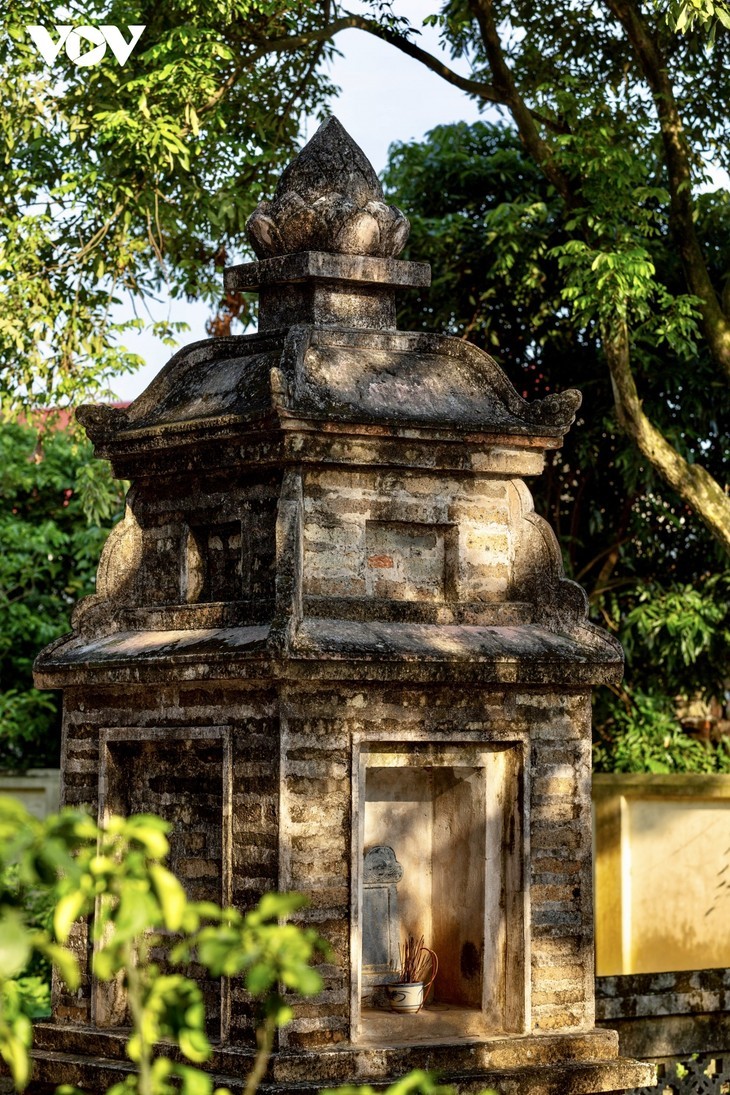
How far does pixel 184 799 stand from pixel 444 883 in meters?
1.28

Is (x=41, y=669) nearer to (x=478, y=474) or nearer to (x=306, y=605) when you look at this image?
(x=306, y=605)

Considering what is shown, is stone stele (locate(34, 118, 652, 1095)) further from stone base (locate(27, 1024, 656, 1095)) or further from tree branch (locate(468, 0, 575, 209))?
tree branch (locate(468, 0, 575, 209))

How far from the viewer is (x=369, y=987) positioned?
26.0ft

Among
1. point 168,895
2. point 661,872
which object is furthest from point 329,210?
point 661,872

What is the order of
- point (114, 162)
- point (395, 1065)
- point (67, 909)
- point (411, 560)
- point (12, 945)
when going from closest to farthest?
point (12, 945) → point (67, 909) → point (395, 1065) → point (411, 560) → point (114, 162)

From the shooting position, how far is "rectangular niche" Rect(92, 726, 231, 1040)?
734 cm

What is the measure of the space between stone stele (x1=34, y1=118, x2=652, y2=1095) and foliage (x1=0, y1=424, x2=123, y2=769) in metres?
7.49

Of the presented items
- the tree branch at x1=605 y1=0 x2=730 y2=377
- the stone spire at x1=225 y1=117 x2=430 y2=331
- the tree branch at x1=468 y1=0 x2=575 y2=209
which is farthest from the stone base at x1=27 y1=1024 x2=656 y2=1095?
the tree branch at x1=468 y1=0 x2=575 y2=209

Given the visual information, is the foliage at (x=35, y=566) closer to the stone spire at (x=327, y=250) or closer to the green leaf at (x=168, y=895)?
the stone spire at (x=327, y=250)

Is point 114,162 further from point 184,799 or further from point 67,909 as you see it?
point 67,909

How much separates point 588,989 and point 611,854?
5.49m

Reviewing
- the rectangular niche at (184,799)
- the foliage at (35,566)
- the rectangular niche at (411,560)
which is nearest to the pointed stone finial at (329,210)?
the rectangular niche at (411,560)

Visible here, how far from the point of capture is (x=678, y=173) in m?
11.8

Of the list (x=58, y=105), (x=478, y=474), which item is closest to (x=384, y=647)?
(x=478, y=474)
